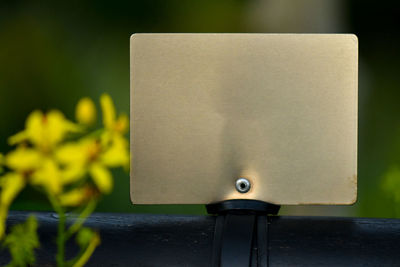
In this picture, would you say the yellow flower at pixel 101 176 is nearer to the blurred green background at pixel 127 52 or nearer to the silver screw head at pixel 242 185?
the silver screw head at pixel 242 185

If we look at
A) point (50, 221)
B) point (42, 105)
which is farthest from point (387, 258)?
point (42, 105)

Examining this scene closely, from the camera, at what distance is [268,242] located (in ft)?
2.14

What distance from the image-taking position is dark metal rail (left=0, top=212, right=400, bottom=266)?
630 millimetres

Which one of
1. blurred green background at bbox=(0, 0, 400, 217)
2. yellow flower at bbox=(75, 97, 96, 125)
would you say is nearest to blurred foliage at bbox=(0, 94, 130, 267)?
yellow flower at bbox=(75, 97, 96, 125)

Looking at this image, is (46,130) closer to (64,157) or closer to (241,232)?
(64,157)

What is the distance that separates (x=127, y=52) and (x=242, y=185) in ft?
4.80

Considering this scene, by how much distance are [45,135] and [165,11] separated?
5.76 feet

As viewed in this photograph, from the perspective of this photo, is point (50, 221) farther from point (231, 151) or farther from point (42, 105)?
point (42, 105)

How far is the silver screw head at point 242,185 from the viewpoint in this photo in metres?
0.66

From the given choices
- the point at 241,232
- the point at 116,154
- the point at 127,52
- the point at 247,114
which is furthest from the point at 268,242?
the point at 127,52

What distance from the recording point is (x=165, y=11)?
2018mm

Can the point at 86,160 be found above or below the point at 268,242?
above

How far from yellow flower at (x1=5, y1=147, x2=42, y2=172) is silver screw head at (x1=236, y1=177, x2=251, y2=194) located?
0.37 metres

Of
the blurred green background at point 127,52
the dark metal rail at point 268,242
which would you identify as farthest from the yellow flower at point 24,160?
the blurred green background at point 127,52
